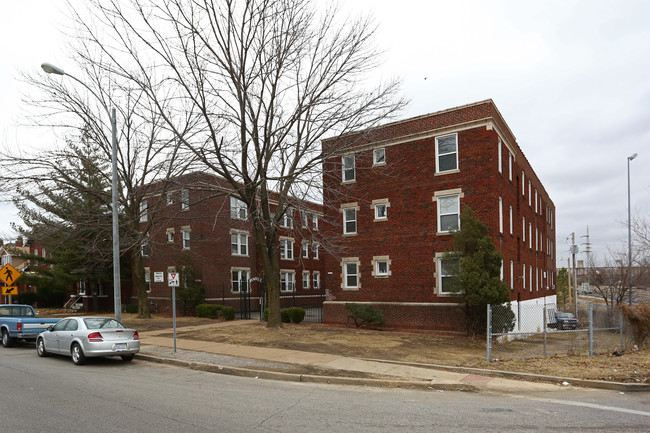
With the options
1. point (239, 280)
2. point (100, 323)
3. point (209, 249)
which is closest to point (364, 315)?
point (100, 323)

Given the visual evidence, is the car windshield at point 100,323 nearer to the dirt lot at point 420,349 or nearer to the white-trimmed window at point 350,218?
the dirt lot at point 420,349

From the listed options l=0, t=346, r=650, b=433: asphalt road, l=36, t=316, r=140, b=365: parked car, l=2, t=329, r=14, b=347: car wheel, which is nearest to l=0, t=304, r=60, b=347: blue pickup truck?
l=2, t=329, r=14, b=347: car wheel

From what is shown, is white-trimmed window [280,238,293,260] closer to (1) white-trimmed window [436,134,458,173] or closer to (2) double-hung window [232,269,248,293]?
(2) double-hung window [232,269,248,293]

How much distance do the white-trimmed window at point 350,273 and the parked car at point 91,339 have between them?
12215 millimetres

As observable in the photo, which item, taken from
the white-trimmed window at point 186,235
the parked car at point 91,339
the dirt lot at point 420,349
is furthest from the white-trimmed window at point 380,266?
the white-trimmed window at point 186,235

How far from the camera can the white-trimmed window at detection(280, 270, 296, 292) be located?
3779 centimetres

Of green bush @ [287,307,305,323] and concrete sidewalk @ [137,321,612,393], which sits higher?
concrete sidewalk @ [137,321,612,393]

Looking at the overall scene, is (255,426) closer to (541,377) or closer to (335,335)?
(541,377)

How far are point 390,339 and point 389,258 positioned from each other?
5.47m

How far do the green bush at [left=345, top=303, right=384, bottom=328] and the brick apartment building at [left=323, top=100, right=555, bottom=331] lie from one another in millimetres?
484

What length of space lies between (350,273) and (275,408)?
1609 centimetres

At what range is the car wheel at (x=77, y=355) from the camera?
1230 cm

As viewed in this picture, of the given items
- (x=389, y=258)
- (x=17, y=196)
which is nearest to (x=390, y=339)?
(x=389, y=258)

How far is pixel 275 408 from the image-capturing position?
7633 mm
